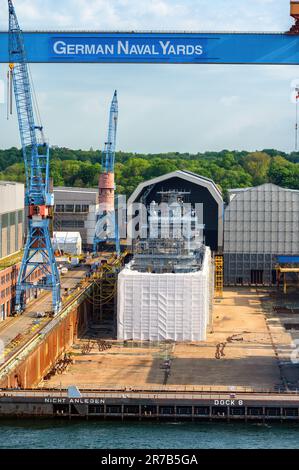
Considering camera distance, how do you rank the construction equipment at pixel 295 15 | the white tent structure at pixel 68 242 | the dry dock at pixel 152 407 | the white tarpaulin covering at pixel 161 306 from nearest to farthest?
the construction equipment at pixel 295 15 → the dry dock at pixel 152 407 → the white tarpaulin covering at pixel 161 306 → the white tent structure at pixel 68 242

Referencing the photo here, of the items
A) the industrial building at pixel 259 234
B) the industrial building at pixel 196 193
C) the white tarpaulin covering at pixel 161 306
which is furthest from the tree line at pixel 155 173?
the white tarpaulin covering at pixel 161 306

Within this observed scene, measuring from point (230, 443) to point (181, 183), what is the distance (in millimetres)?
48196

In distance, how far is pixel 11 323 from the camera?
49438 millimetres

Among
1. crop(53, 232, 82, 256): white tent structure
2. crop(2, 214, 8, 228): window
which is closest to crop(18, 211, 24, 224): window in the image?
crop(2, 214, 8, 228): window

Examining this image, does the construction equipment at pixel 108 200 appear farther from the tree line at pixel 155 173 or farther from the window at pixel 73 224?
the tree line at pixel 155 173

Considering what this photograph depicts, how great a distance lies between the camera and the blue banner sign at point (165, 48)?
99.8 feet

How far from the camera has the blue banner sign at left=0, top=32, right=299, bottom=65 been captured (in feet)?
99.8

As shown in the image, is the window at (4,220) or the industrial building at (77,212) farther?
the industrial building at (77,212)

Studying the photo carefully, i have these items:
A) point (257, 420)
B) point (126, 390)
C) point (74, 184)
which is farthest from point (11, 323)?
point (74, 184)

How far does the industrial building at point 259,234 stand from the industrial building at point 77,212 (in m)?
20.1

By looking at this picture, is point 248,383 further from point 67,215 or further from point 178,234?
point 67,215

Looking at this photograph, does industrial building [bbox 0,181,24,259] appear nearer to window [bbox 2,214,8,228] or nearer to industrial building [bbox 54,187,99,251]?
window [bbox 2,214,8,228]

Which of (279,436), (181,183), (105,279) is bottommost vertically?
(279,436)

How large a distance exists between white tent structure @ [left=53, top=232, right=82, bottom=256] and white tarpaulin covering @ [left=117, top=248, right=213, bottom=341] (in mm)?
34185
